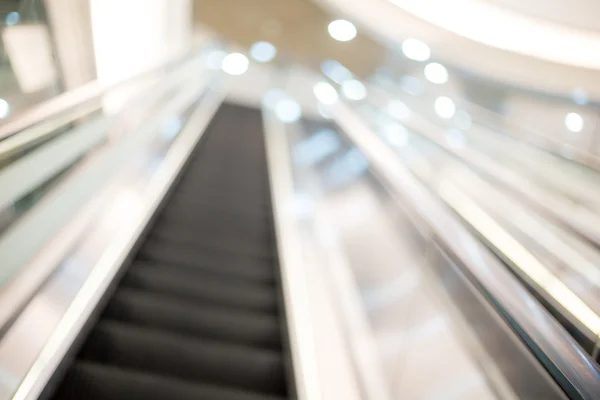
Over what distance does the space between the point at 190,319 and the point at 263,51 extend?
835 cm

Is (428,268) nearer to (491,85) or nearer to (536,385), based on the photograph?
(536,385)

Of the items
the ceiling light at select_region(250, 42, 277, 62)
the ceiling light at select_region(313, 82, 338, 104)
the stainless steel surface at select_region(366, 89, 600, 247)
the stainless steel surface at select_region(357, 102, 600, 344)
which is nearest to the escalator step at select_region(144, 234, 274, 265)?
the stainless steel surface at select_region(357, 102, 600, 344)

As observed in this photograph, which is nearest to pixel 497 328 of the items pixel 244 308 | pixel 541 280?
pixel 541 280

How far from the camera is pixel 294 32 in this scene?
10797mm

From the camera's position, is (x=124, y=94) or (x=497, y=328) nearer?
(x=497, y=328)

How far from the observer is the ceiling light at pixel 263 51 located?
1018 cm

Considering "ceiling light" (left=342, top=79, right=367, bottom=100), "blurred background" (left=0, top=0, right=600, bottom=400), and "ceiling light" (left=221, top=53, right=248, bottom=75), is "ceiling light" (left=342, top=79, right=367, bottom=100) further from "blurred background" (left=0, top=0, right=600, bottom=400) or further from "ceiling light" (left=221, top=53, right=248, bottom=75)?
"ceiling light" (left=221, top=53, right=248, bottom=75)

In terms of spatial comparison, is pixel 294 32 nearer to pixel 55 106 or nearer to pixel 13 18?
pixel 13 18

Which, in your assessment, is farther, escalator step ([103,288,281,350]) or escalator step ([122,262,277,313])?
escalator step ([122,262,277,313])

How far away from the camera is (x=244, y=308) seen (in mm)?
2914

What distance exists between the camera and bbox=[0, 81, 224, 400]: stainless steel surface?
188 centimetres

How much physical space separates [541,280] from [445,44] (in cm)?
657

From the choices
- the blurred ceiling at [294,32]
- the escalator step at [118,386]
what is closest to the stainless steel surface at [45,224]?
the escalator step at [118,386]

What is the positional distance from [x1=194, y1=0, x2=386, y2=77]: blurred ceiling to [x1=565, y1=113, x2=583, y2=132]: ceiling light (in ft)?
21.7
